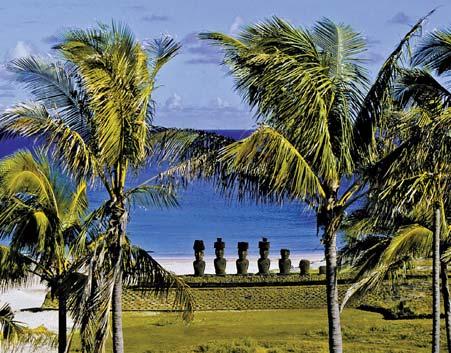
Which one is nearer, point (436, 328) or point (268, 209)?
point (436, 328)

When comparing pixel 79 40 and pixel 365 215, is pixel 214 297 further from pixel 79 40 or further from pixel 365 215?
pixel 79 40

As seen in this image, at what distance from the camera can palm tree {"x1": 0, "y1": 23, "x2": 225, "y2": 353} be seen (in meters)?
14.5

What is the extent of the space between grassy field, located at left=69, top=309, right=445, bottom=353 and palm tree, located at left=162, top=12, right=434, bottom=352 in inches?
306

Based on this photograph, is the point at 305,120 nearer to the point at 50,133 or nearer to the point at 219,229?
the point at 50,133

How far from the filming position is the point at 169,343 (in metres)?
24.7

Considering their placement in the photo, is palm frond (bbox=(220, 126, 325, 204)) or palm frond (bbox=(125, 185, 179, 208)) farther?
palm frond (bbox=(125, 185, 179, 208))

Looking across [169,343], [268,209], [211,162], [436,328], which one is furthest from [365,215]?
[268,209]

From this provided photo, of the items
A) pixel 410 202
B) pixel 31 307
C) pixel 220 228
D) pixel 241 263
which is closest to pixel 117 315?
pixel 410 202

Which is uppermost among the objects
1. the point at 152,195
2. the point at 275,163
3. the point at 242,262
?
the point at 275,163

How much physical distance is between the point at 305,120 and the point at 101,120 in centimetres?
304

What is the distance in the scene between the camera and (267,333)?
1022 inches

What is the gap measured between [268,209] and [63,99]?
93.9 m

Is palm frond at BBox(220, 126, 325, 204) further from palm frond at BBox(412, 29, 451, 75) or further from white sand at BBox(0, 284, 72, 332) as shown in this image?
white sand at BBox(0, 284, 72, 332)

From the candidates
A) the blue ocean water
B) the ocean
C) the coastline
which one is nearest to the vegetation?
the coastline
